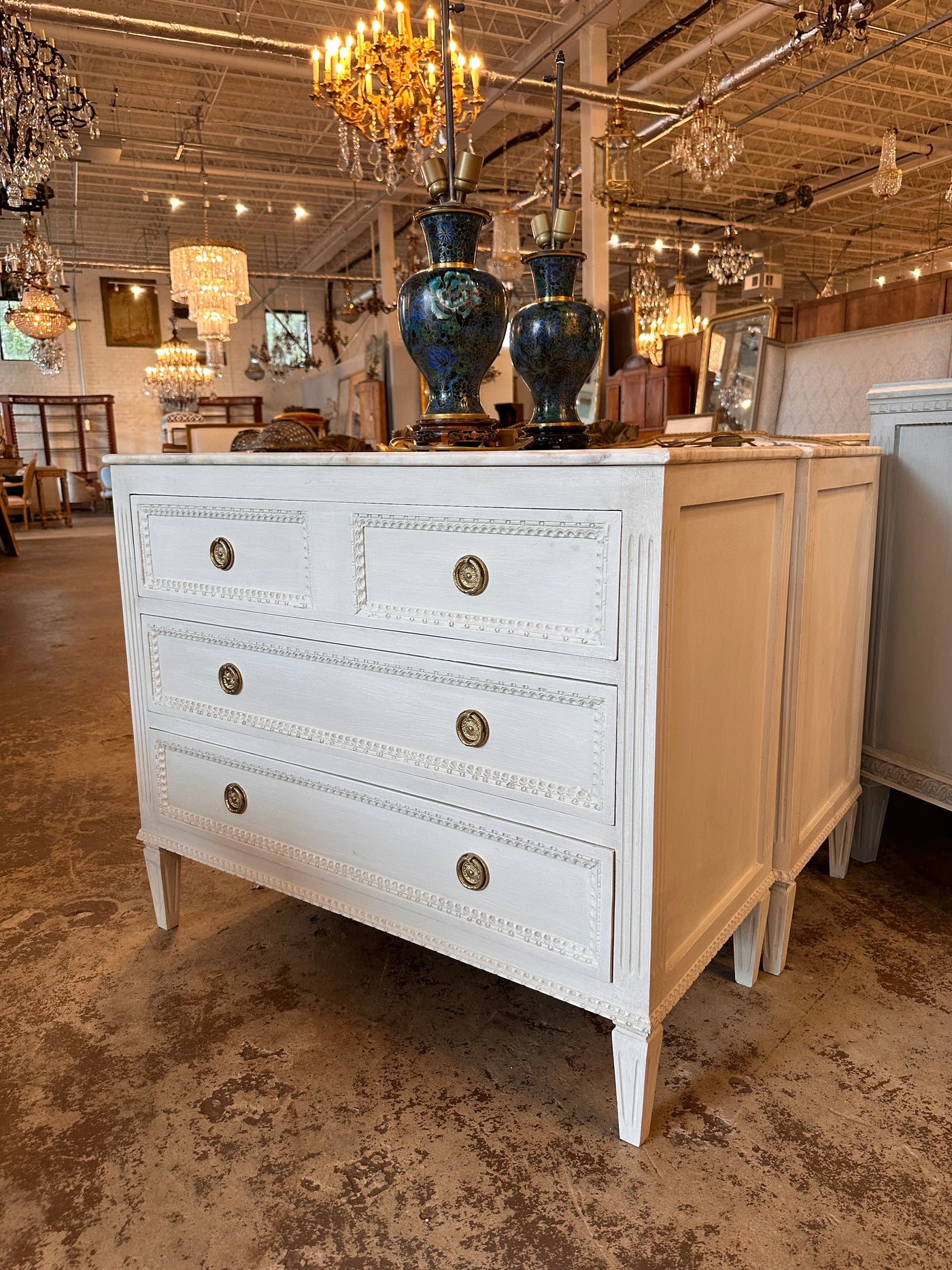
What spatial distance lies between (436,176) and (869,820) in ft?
6.09

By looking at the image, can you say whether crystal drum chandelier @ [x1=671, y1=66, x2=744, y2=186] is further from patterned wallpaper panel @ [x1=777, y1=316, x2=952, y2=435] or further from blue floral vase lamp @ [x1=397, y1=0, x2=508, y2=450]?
blue floral vase lamp @ [x1=397, y1=0, x2=508, y2=450]

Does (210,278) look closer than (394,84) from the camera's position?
No

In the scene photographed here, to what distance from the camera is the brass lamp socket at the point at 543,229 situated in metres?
1.50

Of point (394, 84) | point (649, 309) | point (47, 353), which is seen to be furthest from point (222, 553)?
point (47, 353)

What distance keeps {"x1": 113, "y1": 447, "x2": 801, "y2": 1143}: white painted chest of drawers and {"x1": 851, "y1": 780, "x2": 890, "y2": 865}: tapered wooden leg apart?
698mm

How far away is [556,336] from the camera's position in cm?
146

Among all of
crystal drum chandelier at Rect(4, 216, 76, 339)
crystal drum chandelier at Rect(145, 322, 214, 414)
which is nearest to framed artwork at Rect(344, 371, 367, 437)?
crystal drum chandelier at Rect(145, 322, 214, 414)

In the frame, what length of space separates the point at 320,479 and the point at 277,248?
59.2 ft

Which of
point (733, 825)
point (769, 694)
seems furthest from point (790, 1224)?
point (769, 694)

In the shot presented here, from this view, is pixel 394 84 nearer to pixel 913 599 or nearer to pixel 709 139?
pixel 709 139

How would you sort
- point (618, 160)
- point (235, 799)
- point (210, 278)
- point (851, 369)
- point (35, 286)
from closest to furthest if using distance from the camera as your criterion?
point (235, 799) < point (851, 369) < point (618, 160) < point (210, 278) < point (35, 286)

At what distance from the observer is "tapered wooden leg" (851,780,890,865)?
220cm

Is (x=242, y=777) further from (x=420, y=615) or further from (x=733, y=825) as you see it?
(x=733, y=825)

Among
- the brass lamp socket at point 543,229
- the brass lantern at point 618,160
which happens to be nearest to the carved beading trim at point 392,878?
the brass lamp socket at point 543,229
